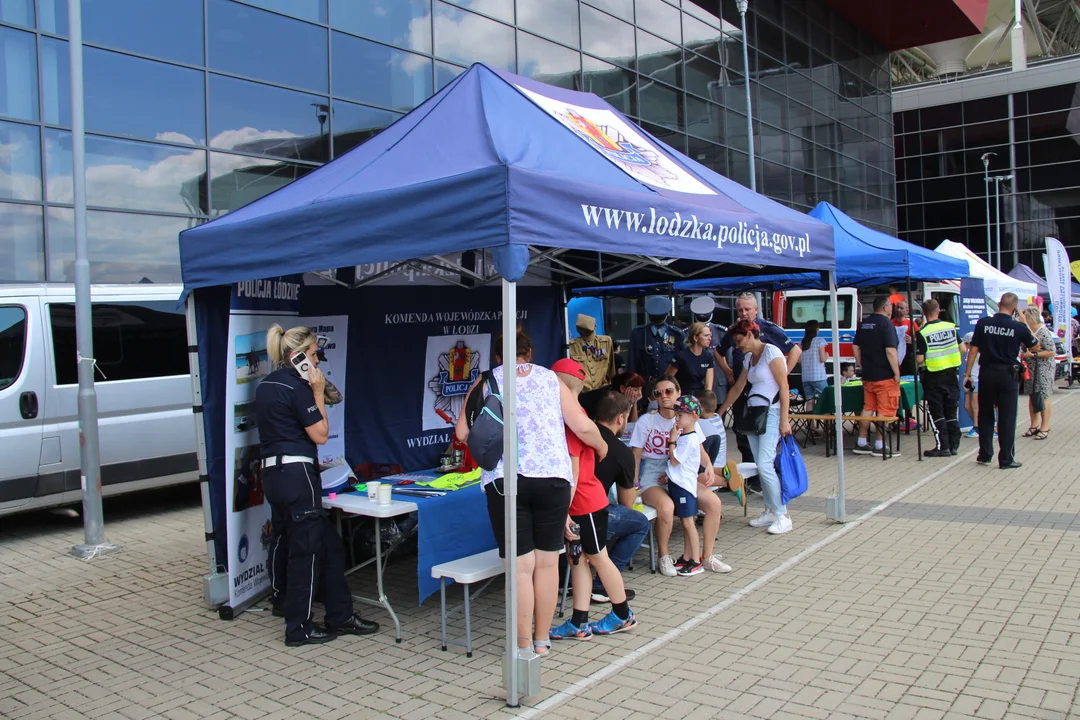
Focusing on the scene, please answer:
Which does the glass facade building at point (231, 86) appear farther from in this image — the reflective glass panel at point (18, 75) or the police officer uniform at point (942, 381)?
the police officer uniform at point (942, 381)

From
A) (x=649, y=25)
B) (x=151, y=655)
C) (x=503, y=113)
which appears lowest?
(x=151, y=655)

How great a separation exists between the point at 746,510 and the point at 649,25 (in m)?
14.3

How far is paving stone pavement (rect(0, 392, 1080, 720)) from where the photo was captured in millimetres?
3926

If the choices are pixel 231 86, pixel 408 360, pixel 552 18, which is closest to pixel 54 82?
pixel 231 86

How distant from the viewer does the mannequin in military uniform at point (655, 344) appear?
27.3 ft

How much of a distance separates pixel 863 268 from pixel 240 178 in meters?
8.19

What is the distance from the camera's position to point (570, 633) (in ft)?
15.5

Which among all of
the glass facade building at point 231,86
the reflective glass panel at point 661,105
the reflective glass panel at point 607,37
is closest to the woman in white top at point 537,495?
the glass facade building at point 231,86

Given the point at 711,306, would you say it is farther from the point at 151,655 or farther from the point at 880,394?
the point at 151,655

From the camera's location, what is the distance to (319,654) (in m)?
4.67

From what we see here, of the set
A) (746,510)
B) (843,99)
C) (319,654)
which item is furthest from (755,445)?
(843,99)

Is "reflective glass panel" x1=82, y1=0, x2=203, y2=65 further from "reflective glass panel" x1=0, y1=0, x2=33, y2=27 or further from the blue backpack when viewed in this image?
the blue backpack

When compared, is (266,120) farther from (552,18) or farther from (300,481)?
(300,481)

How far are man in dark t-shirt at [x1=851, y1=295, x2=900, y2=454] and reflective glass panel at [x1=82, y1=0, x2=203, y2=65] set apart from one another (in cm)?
914
